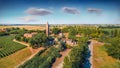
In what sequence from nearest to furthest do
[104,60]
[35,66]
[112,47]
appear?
1. [35,66]
2. [104,60]
3. [112,47]

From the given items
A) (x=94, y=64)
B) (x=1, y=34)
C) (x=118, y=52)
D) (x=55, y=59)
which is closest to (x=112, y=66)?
(x=94, y=64)

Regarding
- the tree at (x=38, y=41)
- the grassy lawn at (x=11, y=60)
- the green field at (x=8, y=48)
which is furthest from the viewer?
the tree at (x=38, y=41)

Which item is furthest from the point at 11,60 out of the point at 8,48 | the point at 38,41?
the point at 38,41

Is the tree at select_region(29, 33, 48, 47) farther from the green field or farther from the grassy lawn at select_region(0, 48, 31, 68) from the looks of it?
the grassy lawn at select_region(0, 48, 31, 68)

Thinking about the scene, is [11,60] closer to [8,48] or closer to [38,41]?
[8,48]

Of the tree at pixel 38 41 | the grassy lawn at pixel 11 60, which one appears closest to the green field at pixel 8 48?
the grassy lawn at pixel 11 60

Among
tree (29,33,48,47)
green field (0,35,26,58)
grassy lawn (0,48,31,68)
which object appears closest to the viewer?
grassy lawn (0,48,31,68)

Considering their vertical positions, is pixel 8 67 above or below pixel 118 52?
below

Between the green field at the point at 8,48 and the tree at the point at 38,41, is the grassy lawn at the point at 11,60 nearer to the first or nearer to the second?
the green field at the point at 8,48

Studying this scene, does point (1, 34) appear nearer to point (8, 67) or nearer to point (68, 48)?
point (68, 48)

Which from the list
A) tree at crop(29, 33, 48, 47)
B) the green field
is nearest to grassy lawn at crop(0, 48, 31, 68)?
the green field

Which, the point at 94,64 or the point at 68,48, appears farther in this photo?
the point at 68,48
